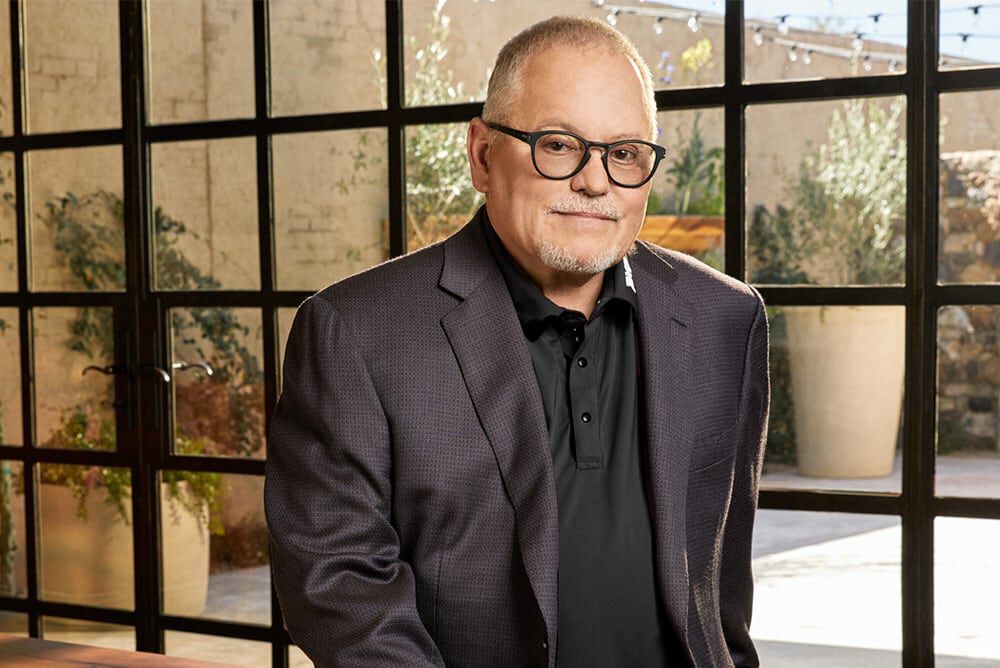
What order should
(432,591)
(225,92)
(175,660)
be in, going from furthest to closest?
(225,92)
(175,660)
(432,591)

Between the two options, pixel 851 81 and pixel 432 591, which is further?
pixel 851 81

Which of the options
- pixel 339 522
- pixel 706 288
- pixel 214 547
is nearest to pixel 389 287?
pixel 339 522

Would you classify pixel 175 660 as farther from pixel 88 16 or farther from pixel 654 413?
pixel 88 16

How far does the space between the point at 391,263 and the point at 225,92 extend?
217cm

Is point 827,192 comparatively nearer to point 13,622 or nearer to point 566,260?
point 566,260

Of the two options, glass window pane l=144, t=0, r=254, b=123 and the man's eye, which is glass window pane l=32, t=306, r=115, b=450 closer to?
glass window pane l=144, t=0, r=254, b=123

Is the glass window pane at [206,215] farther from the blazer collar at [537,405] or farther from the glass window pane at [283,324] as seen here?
the blazer collar at [537,405]

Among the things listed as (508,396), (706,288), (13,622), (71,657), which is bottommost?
(13,622)

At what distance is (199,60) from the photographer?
3.91 m

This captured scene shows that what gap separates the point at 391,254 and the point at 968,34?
1.55 metres

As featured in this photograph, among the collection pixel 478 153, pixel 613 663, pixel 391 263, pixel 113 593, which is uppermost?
pixel 478 153

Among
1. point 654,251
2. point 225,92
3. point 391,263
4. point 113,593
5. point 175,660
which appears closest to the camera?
point 391,263

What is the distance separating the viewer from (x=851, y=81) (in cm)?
303

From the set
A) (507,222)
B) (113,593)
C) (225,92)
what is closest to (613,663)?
(507,222)
